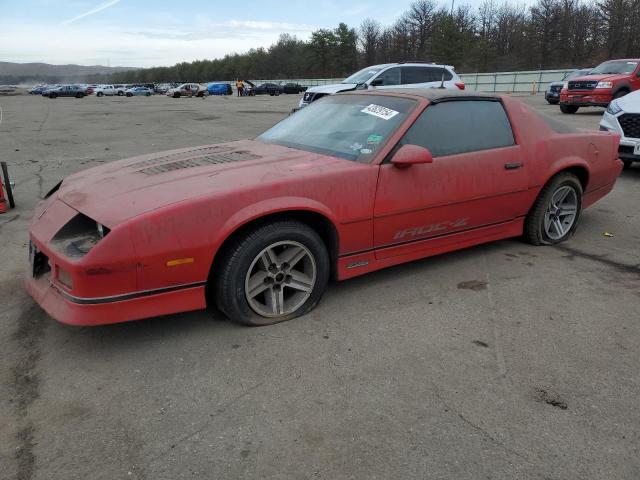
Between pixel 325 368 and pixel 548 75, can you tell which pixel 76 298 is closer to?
pixel 325 368

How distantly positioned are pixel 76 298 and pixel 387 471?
1776 mm

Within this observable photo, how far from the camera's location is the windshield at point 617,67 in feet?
50.3

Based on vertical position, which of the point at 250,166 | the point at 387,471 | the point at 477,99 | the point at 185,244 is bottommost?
the point at 387,471

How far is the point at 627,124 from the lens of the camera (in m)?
7.13

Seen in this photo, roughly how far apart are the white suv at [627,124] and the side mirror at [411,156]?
5.23 metres

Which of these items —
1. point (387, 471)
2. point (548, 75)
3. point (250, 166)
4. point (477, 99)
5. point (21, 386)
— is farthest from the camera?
point (548, 75)

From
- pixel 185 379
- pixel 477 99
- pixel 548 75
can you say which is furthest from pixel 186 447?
pixel 548 75

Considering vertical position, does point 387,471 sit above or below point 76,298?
below

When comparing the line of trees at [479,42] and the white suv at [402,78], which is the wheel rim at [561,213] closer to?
the white suv at [402,78]

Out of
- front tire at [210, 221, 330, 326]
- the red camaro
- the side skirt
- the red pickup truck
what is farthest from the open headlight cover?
the red pickup truck

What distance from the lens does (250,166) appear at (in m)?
3.31

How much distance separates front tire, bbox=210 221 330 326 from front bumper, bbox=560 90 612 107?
49.1 feet

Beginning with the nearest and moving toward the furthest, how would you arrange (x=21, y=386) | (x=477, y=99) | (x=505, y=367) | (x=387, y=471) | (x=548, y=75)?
1. (x=387, y=471)
2. (x=21, y=386)
3. (x=505, y=367)
4. (x=477, y=99)
5. (x=548, y=75)

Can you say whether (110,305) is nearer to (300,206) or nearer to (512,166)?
(300,206)
